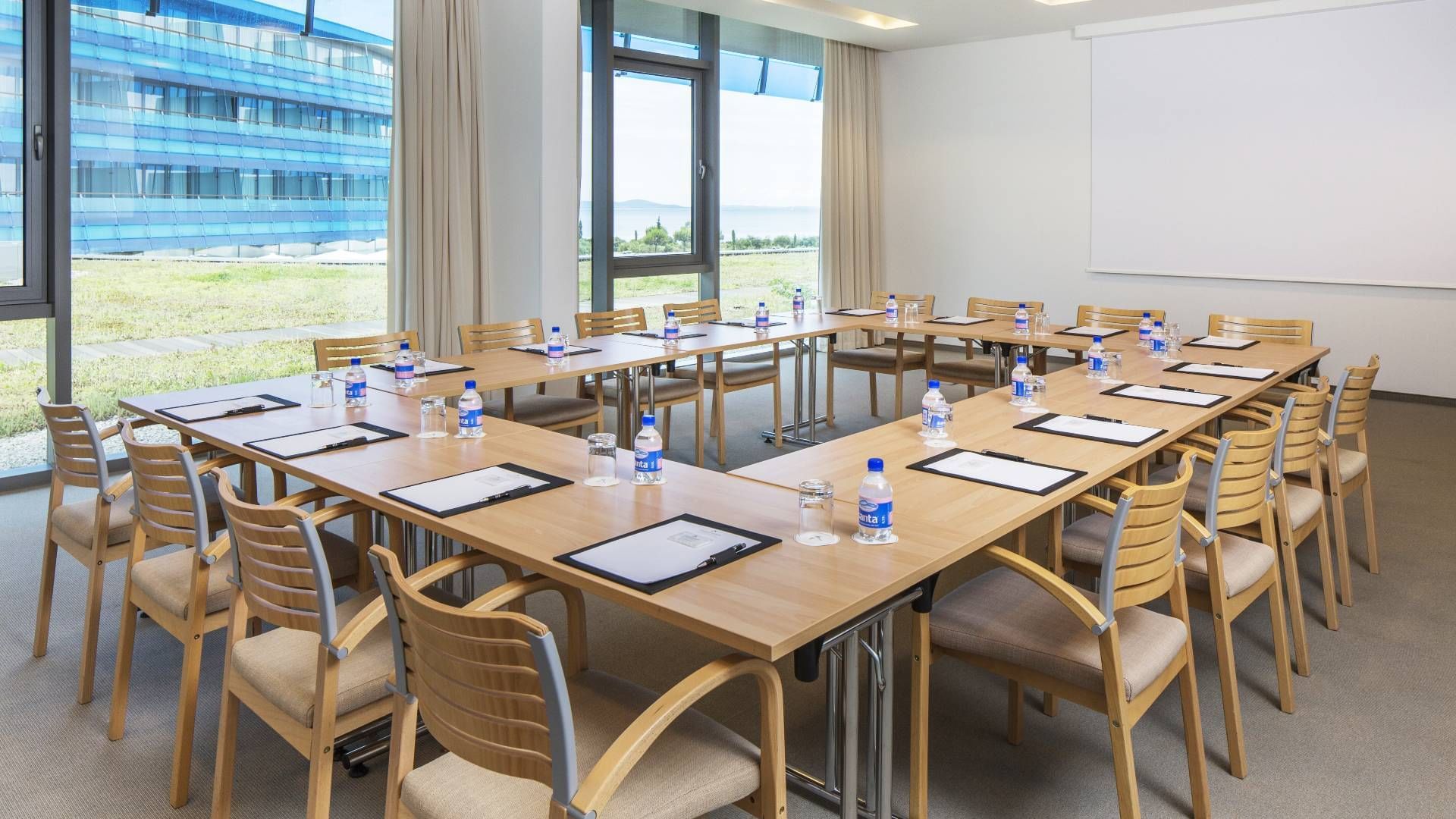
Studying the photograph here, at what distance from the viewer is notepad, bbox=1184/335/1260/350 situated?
5.07m

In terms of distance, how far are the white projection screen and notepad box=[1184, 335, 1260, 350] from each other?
3056mm

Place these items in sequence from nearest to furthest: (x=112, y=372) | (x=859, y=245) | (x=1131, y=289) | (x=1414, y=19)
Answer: (x=112, y=372) < (x=1414, y=19) < (x=1131, y=289) < (x=859, y=245)

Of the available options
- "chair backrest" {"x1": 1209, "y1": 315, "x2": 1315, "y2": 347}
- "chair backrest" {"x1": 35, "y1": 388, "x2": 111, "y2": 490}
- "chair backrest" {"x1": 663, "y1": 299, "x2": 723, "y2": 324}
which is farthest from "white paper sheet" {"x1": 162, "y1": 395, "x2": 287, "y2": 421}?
"chair backrest" {"x1": 1209, "y1": 315, "x2": 1315, "y2": 347}

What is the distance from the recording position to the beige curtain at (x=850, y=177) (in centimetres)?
939

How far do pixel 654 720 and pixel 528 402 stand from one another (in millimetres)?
3673

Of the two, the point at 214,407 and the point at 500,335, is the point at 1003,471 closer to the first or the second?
the point at 214,407

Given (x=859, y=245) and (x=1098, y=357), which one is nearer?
(x=1098, y=357)

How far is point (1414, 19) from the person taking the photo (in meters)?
7.10

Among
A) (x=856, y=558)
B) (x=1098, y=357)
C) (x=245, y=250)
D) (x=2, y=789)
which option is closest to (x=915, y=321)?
(x=1098, y=357)

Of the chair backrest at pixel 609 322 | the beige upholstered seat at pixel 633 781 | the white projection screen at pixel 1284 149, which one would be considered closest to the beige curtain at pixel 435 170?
the chair backrest at pixel 609 322

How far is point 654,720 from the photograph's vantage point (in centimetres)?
162

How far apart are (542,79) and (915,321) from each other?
2741 mm

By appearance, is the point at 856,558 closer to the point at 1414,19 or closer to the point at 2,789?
the point at 2,789

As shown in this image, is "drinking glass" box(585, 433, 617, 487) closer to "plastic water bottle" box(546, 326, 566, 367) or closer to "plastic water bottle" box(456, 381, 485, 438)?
"plastic water bottle" box(456, 381, 485, 438)
